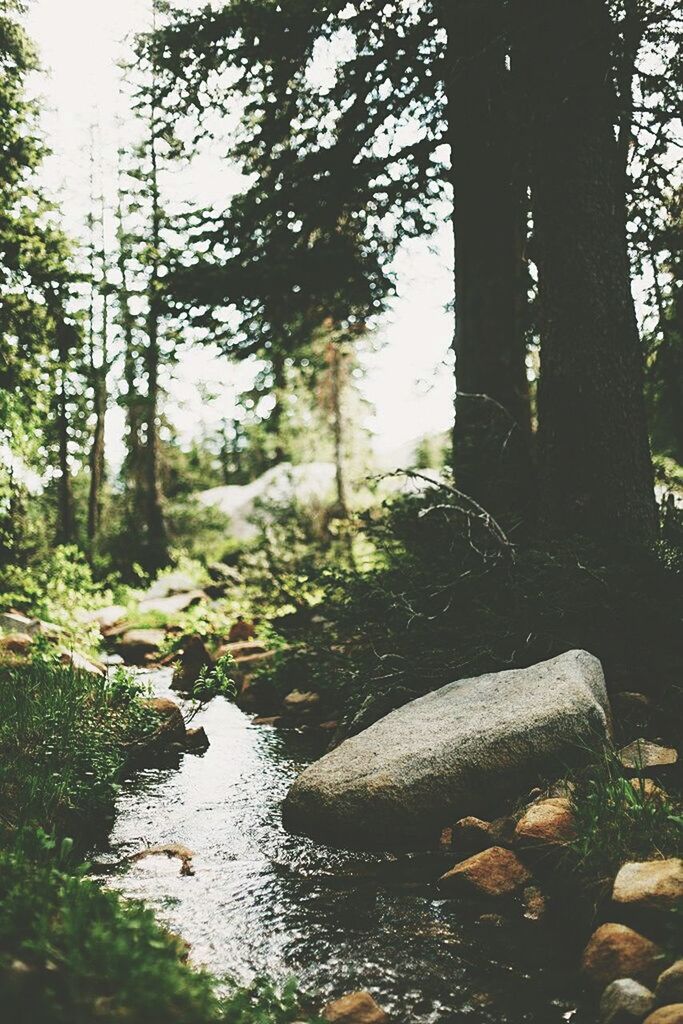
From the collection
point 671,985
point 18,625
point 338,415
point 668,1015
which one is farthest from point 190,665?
point 338,415

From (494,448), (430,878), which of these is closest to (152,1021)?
(430,878)

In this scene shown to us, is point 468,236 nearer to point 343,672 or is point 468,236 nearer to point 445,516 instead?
point 445,516

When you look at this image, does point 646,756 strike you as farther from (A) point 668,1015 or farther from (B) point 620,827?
(A) point 668,1015

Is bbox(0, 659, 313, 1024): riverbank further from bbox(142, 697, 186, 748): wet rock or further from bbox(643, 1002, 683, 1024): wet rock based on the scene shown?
bbox(142, 697, 186, 748): wet rock

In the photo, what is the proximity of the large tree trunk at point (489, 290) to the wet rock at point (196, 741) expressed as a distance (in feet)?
11.7

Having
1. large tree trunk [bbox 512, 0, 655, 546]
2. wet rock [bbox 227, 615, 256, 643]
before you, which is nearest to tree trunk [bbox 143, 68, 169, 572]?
wet rock [bbox 227, 615, 256, 643]

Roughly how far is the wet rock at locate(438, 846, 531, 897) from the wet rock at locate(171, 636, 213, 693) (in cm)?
563

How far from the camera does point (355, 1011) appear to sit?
113 inches

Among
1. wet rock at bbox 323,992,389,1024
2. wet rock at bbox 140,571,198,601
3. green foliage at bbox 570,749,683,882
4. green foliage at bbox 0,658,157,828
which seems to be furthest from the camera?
wet rock at bbox 140,571,198,601

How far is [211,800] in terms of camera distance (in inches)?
222

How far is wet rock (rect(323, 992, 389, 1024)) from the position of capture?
2850 millimetres

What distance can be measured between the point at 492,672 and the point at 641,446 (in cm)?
246

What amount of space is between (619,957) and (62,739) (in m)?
3.72

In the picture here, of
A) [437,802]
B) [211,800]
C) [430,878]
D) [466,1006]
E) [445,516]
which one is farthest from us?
[445,516]
